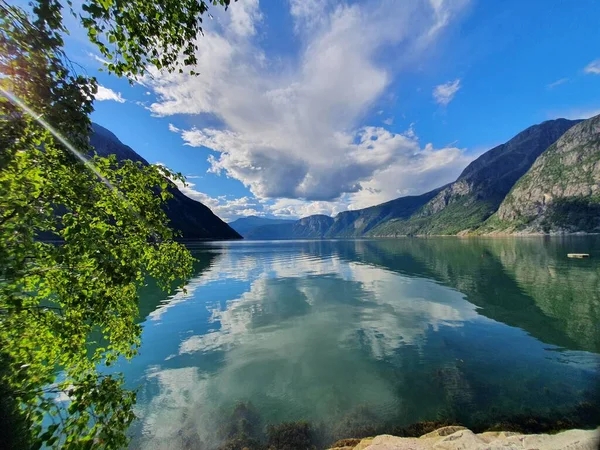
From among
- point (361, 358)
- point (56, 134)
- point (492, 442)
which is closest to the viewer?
point (56, 134)

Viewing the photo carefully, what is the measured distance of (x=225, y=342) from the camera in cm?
2450

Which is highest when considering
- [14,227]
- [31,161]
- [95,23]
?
[95,23]

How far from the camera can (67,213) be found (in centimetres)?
671

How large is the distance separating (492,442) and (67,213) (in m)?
14.7

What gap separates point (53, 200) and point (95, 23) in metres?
4.01

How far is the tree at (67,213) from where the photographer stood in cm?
525

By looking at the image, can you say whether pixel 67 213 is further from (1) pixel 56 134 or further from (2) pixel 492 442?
(2) pixel 492 442

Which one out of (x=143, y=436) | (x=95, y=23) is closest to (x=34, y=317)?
(x=95, y=23)

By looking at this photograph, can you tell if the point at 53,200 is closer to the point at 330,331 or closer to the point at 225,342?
the point at 225,342

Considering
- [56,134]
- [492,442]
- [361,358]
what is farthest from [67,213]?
[361,358]

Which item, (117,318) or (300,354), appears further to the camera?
(300,354)

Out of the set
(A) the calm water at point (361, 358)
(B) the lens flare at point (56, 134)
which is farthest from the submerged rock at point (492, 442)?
(B) the lens flare at point (56, 134)

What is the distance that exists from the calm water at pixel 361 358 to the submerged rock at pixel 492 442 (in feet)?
9.36

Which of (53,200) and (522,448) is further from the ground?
(53,200)
